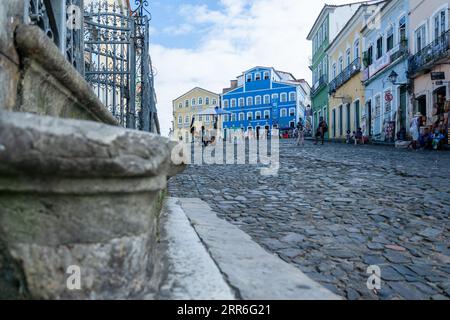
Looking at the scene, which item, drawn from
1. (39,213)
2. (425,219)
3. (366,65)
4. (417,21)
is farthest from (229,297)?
(366,65)

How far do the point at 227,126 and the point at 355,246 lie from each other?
5988 cm

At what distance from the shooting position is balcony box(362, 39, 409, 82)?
1892 centimetres

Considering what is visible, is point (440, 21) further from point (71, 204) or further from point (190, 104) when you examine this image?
point (190, 104)

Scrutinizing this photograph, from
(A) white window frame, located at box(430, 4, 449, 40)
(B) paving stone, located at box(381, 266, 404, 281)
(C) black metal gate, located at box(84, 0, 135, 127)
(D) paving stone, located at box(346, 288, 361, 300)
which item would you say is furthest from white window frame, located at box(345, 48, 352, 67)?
(D) paving stone, located at box(346, 288, 361, 300)

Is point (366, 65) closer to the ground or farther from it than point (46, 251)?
farther from it

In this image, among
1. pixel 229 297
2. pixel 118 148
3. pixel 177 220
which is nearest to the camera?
pixel 118 148

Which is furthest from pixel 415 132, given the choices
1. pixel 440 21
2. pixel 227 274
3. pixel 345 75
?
pixel 227 274

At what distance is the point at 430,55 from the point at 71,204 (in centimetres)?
1772

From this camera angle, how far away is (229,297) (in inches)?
47.5

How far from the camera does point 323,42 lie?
113 feet

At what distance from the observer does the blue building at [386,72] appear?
754 inches

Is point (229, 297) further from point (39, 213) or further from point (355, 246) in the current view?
point (355, 246)

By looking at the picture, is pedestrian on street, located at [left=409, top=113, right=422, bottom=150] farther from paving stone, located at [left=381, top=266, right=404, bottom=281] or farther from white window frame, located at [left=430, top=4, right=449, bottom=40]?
paving stone, located at [left=381, top=266, right=404, bottom=281]

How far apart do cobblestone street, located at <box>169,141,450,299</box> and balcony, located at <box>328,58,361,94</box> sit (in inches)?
787
